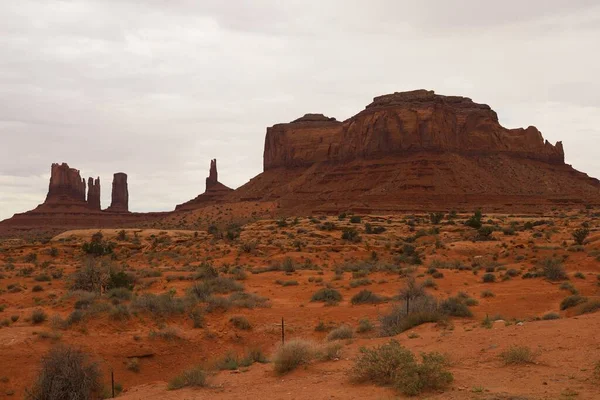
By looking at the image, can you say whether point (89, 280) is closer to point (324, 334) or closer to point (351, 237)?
point (324, 334)

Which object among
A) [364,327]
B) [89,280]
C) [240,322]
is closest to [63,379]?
[240,322]

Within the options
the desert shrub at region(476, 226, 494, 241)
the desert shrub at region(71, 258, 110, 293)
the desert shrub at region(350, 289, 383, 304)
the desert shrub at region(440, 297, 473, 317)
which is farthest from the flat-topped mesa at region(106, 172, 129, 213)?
the desert shrub at region(440, 297, 473, 317)

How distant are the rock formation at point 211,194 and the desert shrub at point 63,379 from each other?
338 feet

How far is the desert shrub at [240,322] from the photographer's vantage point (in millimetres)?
16812

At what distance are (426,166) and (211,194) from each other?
54389 mm

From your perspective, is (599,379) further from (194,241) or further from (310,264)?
(194,241)

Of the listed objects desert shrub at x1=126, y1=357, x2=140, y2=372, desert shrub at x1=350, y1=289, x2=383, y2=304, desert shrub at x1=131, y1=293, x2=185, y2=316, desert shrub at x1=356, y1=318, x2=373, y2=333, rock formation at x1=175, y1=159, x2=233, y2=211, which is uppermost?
rock formation at x1=175, y1=159, x2=233, y2=211

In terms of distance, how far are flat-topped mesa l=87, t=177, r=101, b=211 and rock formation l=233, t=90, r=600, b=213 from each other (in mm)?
41890

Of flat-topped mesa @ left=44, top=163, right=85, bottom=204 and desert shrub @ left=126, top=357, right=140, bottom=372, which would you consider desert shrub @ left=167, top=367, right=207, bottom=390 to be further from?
flat-topped mesa @ left=44, top=163, right=85, bottom=204

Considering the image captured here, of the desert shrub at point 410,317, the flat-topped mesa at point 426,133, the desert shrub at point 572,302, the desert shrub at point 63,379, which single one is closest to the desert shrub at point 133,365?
the desert shrub at point 63,379

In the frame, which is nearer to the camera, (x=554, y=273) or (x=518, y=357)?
(x=518, y=357)

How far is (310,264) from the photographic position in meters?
32.8

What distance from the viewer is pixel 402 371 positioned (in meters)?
9.07

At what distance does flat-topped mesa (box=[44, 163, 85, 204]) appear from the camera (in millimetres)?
124062
